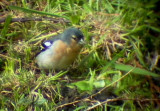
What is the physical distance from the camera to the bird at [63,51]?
4527 mm

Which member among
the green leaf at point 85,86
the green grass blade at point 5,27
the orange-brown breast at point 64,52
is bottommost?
the green leaf at point 85,86

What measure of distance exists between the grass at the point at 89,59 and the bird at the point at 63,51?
0.13 m

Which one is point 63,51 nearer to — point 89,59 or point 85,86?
point 89,59

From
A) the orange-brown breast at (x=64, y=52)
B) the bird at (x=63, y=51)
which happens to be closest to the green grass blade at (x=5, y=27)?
the bird at (x=63, y=51)

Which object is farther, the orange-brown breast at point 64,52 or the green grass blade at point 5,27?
the green grass blade at point 5,27

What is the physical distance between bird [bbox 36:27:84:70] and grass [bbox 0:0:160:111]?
13 cm

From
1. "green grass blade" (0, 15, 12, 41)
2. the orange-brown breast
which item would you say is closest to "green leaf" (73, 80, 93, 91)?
the orange-brown breast

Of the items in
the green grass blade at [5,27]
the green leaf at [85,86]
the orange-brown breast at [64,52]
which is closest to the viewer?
the green leaf at [85,86]

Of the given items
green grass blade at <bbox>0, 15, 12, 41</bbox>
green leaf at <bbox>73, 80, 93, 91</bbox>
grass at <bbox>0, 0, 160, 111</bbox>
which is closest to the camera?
green leaf at <bbox>73, 80, 93, 91</bbox>

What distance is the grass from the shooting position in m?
4.27

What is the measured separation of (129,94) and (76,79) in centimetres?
75

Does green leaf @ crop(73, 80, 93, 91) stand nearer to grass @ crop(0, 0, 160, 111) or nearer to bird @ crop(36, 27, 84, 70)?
grass @ crop(0, 0, 160, 111)

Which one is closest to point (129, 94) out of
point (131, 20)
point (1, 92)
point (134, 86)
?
point (134, 86)

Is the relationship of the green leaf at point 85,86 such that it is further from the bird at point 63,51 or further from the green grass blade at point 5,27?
the green grass blade at point 5,27
